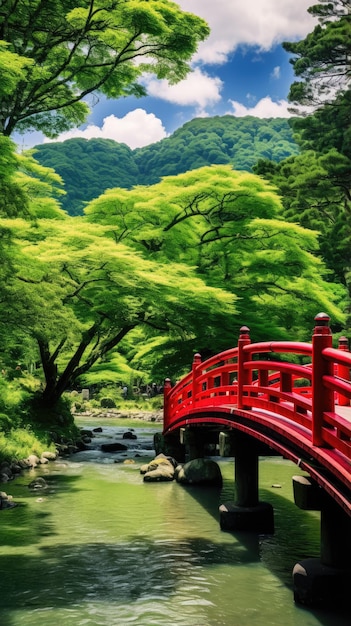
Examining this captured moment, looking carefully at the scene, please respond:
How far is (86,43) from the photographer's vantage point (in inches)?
682

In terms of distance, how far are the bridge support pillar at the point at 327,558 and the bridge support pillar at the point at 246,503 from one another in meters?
3.90

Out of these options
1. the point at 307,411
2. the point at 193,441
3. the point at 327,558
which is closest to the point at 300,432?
the point at 307,411

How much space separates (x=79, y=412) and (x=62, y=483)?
2728 centimetres

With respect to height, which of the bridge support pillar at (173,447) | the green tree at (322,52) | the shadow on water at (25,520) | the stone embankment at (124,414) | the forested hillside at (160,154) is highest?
the forested hillside at (160,154)

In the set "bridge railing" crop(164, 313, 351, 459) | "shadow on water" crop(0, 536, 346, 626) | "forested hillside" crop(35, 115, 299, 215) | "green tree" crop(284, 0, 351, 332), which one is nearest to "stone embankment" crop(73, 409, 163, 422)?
"green tree" crop(284, 0, 351, 332)

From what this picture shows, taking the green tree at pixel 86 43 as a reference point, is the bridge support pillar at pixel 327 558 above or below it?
below

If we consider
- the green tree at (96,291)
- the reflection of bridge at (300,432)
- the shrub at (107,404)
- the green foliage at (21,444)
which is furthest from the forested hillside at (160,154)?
the reflection of bridge at (300,432)

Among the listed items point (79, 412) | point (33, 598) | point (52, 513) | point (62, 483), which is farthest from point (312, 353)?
point (79, 412)

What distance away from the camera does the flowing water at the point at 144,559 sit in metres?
7.76

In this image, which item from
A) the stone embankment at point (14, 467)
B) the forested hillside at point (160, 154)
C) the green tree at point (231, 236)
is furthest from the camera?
the forested hillside at point (160, 154)

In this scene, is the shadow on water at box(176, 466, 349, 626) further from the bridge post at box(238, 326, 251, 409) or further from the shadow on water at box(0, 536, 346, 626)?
the bridge post at box(238, 326, 251, 409)

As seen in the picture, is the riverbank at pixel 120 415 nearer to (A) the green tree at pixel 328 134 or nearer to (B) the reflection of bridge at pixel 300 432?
(A) the green tree at pixel 328 134

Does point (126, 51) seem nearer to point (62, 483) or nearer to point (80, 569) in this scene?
point (62, 483)

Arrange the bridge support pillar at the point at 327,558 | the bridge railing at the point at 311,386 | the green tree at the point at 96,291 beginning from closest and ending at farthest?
the bridge railing at the point at 311,386, the bridge support pillar at the point at 327,558, the green tree at the point at 96,291
